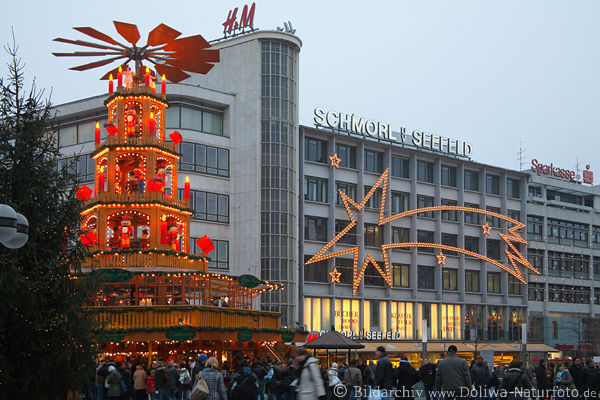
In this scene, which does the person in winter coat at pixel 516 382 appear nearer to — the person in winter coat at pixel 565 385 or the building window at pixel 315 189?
the person in winter coat at pixel 565 385

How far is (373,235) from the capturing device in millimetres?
73562

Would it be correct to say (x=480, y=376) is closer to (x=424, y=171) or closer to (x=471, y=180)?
(x=424, y=171)

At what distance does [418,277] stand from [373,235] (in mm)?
6711

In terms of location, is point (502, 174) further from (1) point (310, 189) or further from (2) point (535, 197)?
(1) point (310, 189)

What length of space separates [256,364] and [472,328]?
53236mm

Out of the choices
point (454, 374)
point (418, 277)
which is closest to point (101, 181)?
point (454, 374)

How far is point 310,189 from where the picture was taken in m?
69.4

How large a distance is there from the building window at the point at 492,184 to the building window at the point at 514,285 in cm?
820

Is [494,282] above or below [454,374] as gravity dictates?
above

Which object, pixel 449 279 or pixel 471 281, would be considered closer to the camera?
pixel 449 279

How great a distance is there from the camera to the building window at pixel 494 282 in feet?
273

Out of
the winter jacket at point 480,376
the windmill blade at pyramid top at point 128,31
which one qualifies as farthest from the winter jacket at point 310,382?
the windmill blade at pyramid top at point 128,31

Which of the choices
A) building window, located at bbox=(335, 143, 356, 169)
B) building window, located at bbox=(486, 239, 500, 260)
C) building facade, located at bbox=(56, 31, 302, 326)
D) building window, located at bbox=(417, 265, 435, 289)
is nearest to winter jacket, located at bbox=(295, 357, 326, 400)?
building facade, located at bbox=(56, 31, 302, 326)

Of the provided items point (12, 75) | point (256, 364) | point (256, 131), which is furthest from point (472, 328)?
point (12, 75)
